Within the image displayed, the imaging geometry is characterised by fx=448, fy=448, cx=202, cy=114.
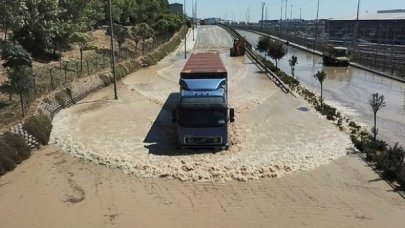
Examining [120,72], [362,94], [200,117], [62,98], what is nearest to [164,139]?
[200,117]

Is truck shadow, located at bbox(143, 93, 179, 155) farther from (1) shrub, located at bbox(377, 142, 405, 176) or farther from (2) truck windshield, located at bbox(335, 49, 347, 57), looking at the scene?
(2) truck windshield, located at bbox(335, 49, 347, 57)

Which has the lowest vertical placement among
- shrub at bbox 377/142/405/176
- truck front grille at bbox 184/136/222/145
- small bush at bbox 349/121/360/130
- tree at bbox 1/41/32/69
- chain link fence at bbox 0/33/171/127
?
small bush at bbox 349/121/360/130

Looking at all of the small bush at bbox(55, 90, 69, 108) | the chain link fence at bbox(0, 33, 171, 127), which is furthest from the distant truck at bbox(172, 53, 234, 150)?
the small bush at bbox(55, 90, 69, 108)

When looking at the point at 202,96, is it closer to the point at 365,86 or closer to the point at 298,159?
the point at 298,159

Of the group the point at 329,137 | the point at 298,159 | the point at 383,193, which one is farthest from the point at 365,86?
the point at 383,193

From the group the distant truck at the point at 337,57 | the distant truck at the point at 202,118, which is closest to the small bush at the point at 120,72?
the distant truck at the point at 202,118

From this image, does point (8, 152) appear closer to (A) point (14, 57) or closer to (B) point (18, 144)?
(B) point (18, 144)
